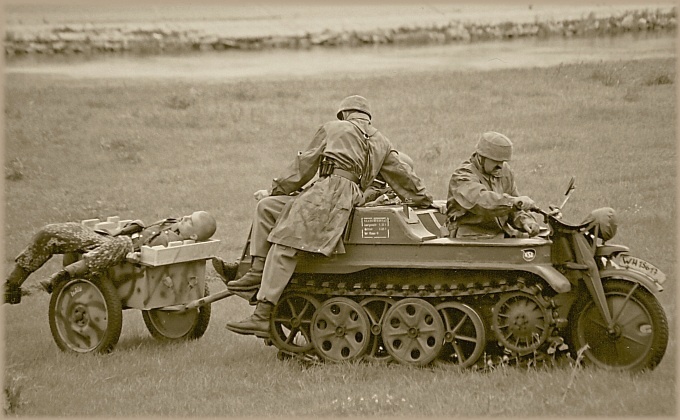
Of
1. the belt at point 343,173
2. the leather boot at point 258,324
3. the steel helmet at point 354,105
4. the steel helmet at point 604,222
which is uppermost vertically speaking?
the steel helmet at point 354,105

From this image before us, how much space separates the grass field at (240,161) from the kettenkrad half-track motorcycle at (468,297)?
0.30m

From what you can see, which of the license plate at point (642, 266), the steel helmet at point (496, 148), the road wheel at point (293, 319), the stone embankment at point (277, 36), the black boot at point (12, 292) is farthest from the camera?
the stone embankment at point (277, 36)

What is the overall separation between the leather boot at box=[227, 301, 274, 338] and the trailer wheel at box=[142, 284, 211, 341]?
4.68 feet

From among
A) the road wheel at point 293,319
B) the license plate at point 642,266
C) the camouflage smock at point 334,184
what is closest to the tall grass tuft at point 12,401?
the road wheel at point 293,319

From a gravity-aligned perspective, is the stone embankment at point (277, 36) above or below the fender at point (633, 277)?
above

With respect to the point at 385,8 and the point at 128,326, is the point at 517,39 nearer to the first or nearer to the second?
the point at 385,8

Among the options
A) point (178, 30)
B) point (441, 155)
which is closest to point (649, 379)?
point (441, 155)

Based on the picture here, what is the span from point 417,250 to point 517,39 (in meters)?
6.24

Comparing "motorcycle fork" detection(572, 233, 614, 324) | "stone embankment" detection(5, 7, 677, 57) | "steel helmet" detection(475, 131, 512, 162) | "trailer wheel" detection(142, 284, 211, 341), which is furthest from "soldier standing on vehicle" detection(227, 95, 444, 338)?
"stone embankment" detection(5, 7, 677, 57)

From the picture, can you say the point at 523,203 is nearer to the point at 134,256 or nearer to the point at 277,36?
the point at 134,256

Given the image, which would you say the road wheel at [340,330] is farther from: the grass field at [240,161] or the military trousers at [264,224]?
the military trousers at [264,224]

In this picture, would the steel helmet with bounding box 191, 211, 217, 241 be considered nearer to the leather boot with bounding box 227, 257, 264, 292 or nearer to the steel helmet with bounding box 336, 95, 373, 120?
the leather boot with bounding box 227, 257, 264, 292

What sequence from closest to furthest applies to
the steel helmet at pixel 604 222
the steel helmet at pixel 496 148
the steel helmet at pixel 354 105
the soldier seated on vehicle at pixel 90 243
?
1. the steel helmet at pixel 604 222
2. the steel helmet at pixel 496 148
3. the steel helmet at pixel 354 105
4. the soldier seated on vehicle at pixel 90 243

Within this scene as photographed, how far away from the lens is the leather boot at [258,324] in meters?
9.23
